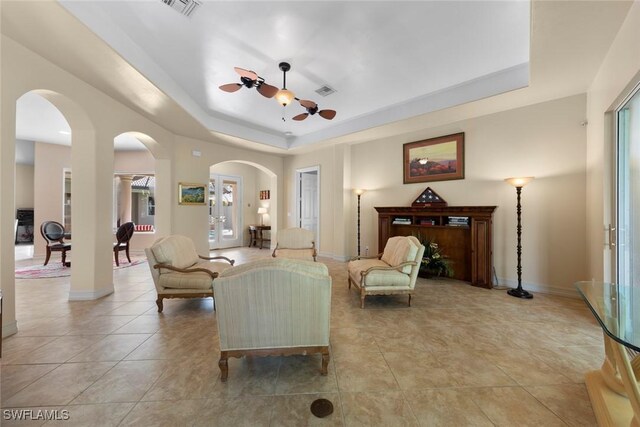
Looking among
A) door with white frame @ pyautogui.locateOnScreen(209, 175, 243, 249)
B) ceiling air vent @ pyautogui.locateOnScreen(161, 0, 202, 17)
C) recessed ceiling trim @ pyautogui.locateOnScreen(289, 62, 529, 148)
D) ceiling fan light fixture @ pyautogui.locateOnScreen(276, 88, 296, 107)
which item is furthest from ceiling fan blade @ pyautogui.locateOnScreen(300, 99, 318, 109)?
door with white frame @ pyautogui.locateOnScreen(209, 175, 243, 249)

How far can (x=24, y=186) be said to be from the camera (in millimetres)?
8625

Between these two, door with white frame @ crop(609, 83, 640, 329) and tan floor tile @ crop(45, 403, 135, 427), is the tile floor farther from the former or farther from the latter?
door with white frame @ crop(609, 83, 640, 329)

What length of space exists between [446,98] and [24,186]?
13438 mm

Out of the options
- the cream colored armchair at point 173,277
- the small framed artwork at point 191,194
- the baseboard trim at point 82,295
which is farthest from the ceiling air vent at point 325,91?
the baseboard trim at point 82,295

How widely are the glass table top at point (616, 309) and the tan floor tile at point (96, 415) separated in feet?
9.06

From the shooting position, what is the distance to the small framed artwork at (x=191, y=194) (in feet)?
18.3

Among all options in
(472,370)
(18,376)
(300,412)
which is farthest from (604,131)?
(18,376)

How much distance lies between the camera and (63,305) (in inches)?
129

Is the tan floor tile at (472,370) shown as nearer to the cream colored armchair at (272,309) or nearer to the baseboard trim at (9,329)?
the cream colored armchair at (272,309)

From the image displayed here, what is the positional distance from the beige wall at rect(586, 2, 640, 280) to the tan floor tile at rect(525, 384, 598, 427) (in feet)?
6.06

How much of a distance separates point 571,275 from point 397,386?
12.3ft

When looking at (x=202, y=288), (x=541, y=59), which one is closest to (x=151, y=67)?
(x=202, y=288)

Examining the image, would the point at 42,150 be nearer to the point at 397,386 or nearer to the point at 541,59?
the point at 397,386

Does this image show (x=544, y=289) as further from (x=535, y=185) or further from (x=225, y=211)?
(x=225, y=211)
